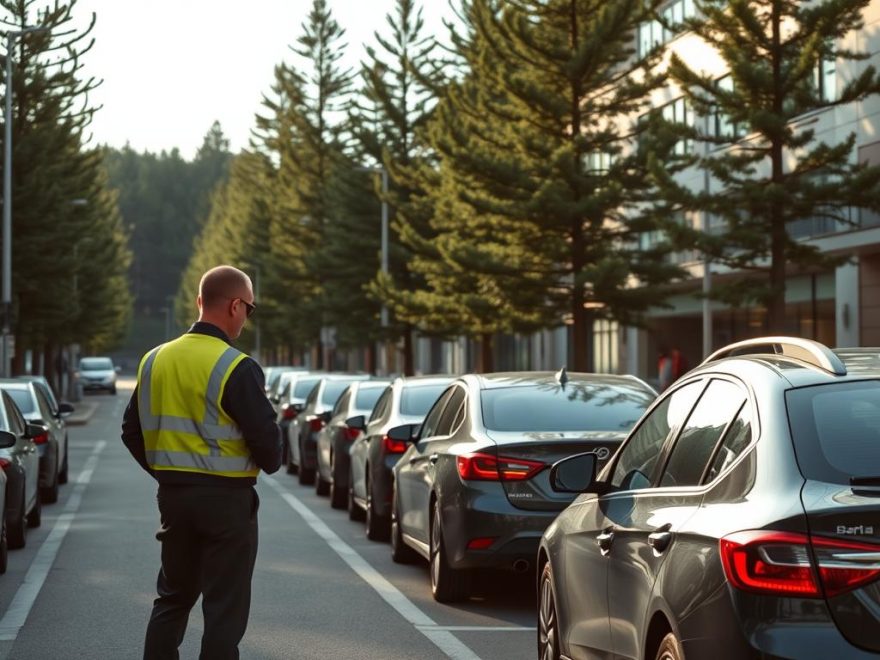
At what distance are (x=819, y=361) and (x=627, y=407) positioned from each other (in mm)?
6119

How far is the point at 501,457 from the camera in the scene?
10391 millimetres

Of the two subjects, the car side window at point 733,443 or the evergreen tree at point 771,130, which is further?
the evergreen tree at point 771,130

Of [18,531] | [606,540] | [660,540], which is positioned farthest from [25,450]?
[660,540]

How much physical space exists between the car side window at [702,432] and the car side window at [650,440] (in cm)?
12

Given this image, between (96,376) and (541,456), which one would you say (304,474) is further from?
(96,376)

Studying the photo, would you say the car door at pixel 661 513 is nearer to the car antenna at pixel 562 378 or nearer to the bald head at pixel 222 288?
the bald head at pixel 222 288

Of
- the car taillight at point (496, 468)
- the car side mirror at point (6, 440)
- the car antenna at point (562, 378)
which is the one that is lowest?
the car taillight at point (496, 468)

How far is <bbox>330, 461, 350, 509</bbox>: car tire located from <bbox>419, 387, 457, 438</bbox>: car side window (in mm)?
6015

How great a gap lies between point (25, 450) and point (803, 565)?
11.7m

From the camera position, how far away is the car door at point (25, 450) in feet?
48.7

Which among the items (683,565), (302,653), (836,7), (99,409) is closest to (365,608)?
(302,653)

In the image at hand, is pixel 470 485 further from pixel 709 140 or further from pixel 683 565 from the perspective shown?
pixel 709 140

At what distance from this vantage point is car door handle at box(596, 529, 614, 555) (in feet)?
19.1

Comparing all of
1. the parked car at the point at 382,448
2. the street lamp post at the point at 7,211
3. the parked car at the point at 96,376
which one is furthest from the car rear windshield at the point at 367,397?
the parked car at the point at 96,376
